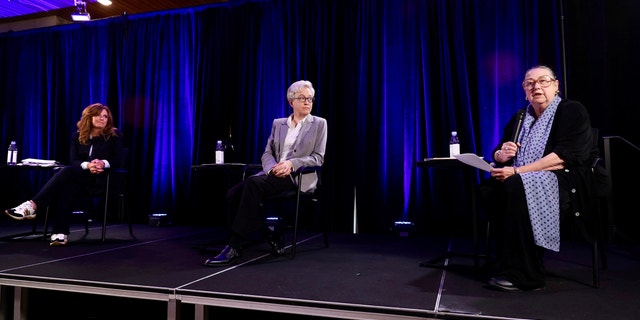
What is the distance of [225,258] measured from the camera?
2.38 m

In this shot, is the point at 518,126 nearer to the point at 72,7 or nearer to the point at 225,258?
the point at 225,258

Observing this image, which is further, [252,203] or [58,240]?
[58,240]

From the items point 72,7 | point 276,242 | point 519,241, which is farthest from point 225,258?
point 72,7

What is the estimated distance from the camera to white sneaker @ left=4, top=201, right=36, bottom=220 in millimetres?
2867

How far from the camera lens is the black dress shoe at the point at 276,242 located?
2.71 metres

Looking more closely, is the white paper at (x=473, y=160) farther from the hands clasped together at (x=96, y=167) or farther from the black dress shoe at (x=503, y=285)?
the hands clasped together at (x=96, y=167)

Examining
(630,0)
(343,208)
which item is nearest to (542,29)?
(630,0)

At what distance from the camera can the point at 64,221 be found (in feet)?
Result: 10.1

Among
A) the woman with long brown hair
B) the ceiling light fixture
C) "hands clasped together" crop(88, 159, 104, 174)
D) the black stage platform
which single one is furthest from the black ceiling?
the black stage platform

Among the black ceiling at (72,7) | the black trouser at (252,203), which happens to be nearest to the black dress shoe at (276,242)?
the black trouser at (252,203)

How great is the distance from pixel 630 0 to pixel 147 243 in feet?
14.3

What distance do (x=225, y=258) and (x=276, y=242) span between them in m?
0.53

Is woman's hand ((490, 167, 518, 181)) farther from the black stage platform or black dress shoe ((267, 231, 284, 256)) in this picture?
black dress shoe ((267, 231, 284, 256))

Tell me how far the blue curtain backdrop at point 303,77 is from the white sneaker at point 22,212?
1.88 m
